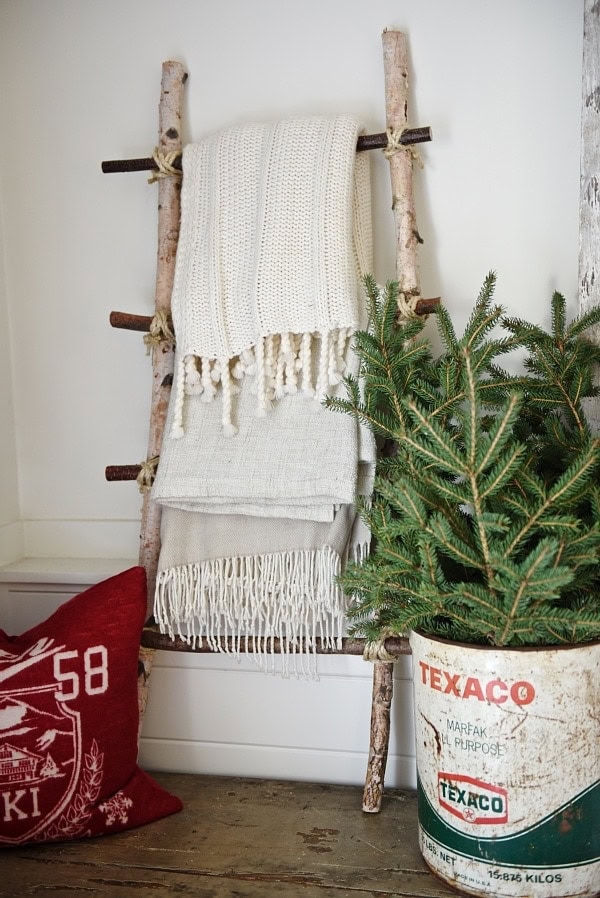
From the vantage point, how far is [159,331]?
1.50 m

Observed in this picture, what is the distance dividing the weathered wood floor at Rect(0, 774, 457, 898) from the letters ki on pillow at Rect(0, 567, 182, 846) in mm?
45

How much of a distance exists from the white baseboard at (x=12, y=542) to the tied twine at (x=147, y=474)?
36cm

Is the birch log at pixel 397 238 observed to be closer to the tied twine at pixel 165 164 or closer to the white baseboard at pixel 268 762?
the white baseboard at pixel 268 762

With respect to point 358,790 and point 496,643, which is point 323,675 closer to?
point 358,790

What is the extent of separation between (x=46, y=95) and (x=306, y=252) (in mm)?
703

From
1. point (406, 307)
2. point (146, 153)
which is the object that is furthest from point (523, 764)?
point (146, 153)

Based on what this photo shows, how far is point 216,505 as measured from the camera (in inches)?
55.1

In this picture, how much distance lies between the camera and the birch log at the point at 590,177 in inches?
53.4

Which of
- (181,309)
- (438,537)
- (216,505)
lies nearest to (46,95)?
(181,309)

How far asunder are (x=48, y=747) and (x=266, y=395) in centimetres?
66

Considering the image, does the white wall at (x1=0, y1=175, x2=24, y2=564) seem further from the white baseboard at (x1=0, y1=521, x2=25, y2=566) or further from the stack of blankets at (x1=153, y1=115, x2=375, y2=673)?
the stack of blankets at (x1=153, y1=115, x2=375, y2=673)

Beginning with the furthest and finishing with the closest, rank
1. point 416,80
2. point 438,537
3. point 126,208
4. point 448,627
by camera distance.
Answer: point 126,208, point 416,80, point 448,627, point 438,537

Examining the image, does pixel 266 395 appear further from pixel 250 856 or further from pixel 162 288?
pixel 250 856

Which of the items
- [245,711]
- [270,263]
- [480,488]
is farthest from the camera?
[245,711]
